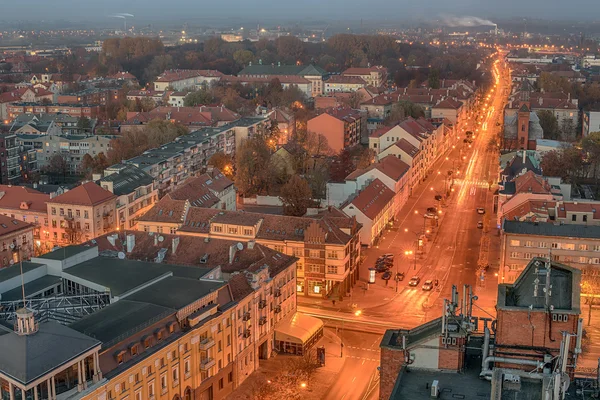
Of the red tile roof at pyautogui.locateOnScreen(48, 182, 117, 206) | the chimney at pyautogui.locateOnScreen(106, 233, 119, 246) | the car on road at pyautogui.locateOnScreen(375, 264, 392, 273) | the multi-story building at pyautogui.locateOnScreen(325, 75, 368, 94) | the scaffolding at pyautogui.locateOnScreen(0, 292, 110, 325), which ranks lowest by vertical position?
the car on road at pyautogui.locateOnScreen(375, 264, 392, 273)

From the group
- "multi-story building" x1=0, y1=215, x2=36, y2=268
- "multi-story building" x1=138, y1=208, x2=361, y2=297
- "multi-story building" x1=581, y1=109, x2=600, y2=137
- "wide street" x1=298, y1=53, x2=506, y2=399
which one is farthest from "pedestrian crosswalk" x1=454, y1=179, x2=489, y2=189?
"multi-story building" x1=0, y1=215, x2=36, y2=268

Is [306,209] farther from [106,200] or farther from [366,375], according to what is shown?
[366,375]

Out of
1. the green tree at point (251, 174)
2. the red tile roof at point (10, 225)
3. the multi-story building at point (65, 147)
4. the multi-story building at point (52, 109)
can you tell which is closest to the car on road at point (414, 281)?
the green tree at point (251, 174)

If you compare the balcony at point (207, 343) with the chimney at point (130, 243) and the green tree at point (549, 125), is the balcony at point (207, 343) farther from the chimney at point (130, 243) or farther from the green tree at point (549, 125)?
the green tree at point (549, 125)

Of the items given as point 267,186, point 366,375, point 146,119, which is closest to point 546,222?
point 366,375

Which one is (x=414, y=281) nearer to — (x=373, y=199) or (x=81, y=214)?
(x=373, y=199)

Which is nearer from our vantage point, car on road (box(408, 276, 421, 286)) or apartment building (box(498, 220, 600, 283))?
apartment building (box(498, 220, 600, 283))

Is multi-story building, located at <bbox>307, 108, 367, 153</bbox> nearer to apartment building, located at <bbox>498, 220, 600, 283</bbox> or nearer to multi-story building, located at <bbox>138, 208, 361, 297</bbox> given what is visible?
multi-story building, located at <bbox>138, 208, 361, 297</bbox>
